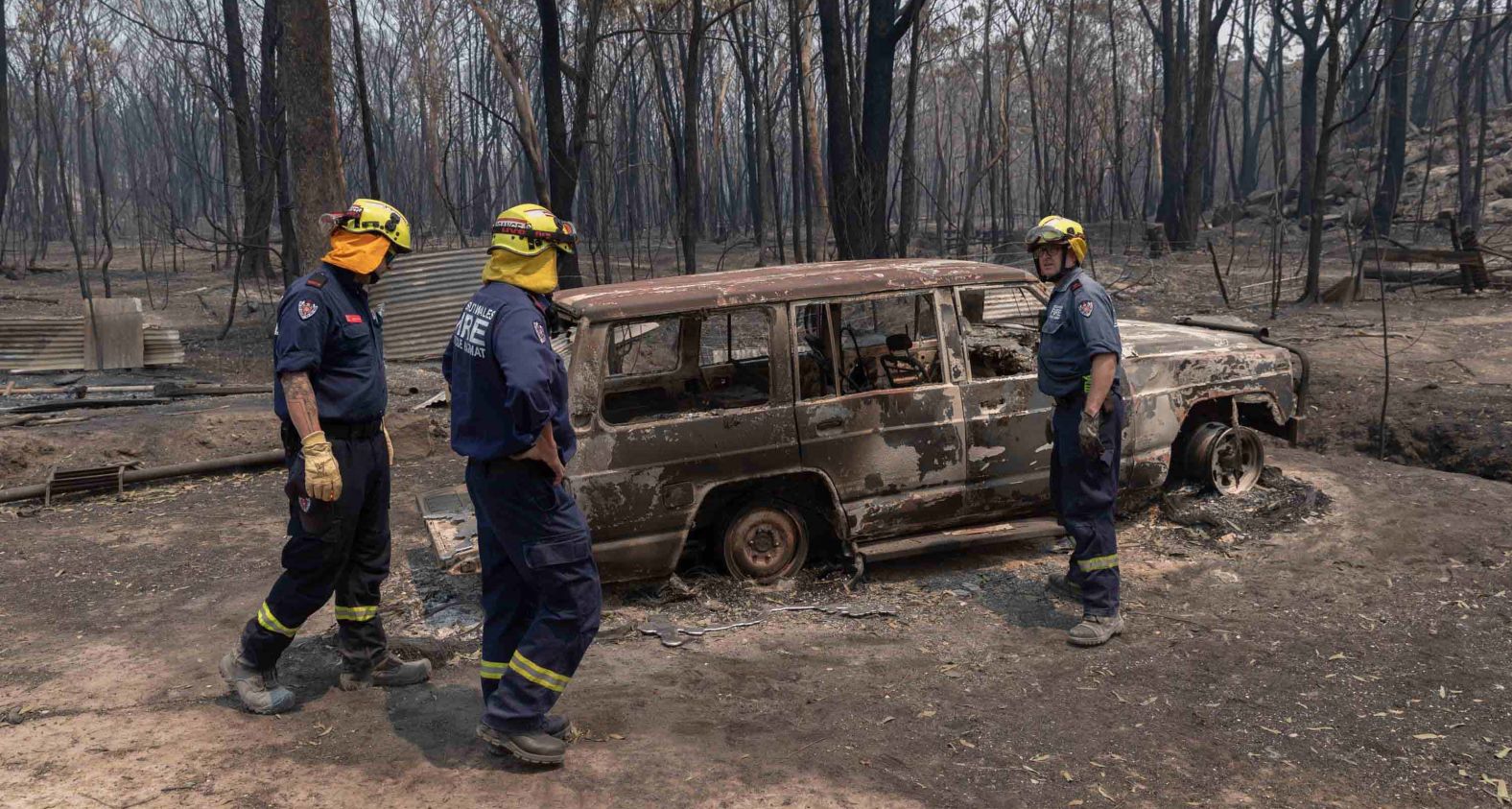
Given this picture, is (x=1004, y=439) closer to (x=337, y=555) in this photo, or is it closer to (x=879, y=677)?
(x=879, y=677)

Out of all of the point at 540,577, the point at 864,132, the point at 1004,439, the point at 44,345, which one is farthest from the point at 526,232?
the point at 44,345

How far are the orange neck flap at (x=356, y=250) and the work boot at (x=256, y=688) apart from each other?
1.57m

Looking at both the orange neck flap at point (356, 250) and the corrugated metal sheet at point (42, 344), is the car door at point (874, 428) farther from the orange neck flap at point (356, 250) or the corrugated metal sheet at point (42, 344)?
the corrugated metal sheet at point (42, 344)

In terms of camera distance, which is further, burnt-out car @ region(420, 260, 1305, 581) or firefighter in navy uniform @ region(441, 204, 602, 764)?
burnt-out car @ region(420, 260, 1305, 581)

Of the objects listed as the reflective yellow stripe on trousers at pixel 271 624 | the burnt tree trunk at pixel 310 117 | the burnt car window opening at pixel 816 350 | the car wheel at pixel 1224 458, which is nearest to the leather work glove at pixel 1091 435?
the burnt car window opening at pixel 816 350

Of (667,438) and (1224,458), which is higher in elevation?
(667,438)

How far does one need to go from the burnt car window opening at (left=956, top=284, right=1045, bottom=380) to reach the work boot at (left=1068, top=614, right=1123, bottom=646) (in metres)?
1.50

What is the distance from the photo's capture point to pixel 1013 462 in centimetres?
586

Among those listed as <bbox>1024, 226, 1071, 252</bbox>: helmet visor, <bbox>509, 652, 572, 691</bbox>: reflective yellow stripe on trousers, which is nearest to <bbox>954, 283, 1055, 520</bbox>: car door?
<bbox>1024, 226, 1071, 252</bbox>: helmet visor

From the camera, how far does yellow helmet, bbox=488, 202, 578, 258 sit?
12.2ft

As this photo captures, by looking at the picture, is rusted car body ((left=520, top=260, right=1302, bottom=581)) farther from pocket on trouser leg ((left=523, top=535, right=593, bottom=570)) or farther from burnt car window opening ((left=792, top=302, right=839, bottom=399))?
pocket on trouser leg ((left=523, top=535, right=593, bottom=570))

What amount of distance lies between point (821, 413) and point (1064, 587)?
151 centimetres

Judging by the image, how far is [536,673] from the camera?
145 inches

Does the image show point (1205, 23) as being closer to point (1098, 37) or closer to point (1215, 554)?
point (1215, 554)
